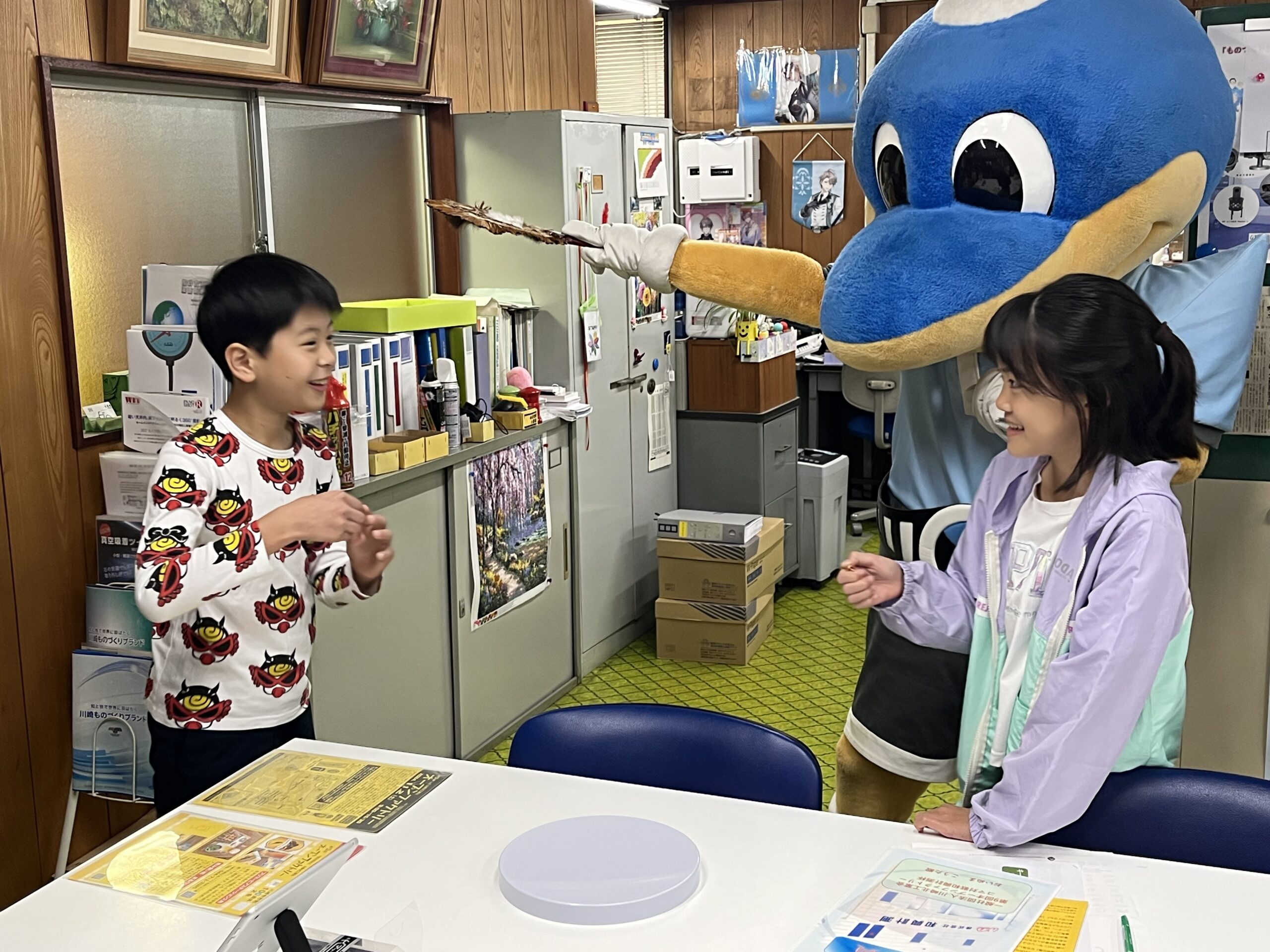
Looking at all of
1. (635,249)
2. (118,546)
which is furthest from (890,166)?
(118,546)

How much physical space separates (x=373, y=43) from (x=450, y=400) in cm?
98

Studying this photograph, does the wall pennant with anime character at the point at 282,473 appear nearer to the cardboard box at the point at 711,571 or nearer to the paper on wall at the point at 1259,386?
the paper on wall at the point at 1259,386

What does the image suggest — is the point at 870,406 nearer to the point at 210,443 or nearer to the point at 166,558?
the point at 210,443

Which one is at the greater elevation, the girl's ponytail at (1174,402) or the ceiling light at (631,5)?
the ceiling light at (631,5)

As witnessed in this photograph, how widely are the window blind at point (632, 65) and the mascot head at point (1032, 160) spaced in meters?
4.98

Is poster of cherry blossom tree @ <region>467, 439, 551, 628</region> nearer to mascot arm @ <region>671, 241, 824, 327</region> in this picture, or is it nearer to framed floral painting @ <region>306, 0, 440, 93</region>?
framed floral painting @ <region>306, 0, 440, 93</region>

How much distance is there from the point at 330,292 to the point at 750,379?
2.69 meters

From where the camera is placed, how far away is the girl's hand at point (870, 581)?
178 cm

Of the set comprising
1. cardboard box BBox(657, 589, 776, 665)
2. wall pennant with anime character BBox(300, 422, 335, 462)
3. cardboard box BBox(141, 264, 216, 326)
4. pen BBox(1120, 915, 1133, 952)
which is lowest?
cardboard box BBox(657, 589, 776, 665)

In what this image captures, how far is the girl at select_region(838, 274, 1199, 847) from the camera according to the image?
152cm

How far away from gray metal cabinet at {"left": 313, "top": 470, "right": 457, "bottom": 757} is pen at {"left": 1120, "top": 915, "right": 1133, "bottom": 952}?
1.95m

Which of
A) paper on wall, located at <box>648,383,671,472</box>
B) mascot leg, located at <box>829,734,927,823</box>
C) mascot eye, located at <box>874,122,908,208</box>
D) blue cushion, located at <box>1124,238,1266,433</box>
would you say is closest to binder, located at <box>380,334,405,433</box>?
paper on wall, located at <box>648,383,671,472</box>

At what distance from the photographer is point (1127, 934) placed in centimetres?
127

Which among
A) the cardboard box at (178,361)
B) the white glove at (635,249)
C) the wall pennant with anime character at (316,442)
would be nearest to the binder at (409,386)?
the cardboard box at (178,361)
